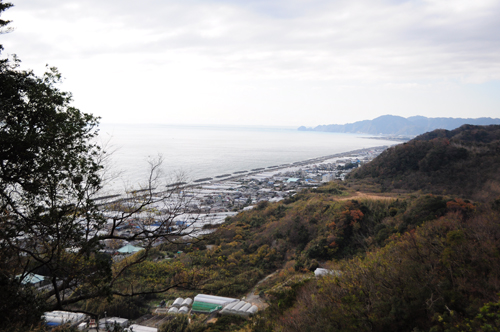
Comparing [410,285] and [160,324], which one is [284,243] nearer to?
[160,324]

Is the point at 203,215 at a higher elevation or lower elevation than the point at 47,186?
lower

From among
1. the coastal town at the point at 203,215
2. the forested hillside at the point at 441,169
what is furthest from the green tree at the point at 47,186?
the forested hillside at the point at 441,169

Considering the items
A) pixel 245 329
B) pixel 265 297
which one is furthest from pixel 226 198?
pixel 245 329

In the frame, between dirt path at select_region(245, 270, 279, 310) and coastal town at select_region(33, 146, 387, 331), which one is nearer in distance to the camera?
coastal town at select_region(33, 146, 387, 331)

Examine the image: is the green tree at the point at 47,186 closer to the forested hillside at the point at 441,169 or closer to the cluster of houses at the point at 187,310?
the cluster of houses at the point at 187,310

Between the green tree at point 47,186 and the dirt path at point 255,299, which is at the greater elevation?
the green tree at point 47,186

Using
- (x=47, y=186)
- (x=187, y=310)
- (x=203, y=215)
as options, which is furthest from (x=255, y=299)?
(x=47, y=186)

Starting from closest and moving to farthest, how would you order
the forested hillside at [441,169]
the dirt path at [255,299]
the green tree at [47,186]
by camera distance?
the green tree at [47,186] → the dirt path at [255,299] → the forested hillside at [441,169]

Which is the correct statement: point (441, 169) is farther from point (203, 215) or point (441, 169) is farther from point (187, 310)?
point (187, 310)

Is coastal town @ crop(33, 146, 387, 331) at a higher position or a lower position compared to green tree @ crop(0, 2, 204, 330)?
lower

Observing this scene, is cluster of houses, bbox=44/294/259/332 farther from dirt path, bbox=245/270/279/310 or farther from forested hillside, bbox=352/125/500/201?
forested hillside, bbox=352/125/500/201

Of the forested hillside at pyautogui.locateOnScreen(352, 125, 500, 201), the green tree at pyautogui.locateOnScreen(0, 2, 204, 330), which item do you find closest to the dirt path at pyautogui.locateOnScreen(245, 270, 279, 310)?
the green tree at pyautogui.locateOnScreen(0, 2, 204, 330)
